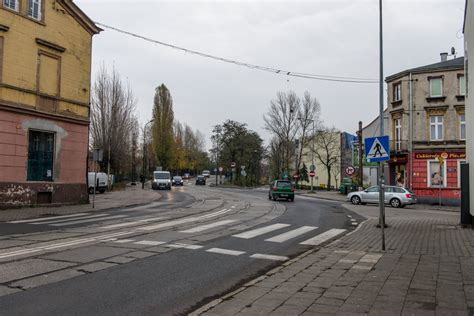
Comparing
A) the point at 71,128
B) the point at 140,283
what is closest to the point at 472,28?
the point at 140,283

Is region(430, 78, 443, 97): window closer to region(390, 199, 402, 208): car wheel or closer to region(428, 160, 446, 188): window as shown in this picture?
region(428, 160, 446, 188): window

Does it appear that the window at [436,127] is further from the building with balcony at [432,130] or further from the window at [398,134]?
the window at [398,134]

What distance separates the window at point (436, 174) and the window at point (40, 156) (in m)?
27.3

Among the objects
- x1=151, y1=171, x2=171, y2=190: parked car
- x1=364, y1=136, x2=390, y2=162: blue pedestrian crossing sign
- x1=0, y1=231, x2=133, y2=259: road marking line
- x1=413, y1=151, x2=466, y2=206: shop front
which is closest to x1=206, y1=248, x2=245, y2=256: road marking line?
x1=0, y1=231, x2=133, y2=259: road marking line

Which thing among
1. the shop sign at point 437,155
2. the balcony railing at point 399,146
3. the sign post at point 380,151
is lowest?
the sign post at point 380,151

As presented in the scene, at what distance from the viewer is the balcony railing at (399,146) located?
35.0m

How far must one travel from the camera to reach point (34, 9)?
2159 centimetres

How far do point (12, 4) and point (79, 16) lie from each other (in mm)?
4165

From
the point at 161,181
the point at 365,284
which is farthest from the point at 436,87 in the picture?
the point at 365,284

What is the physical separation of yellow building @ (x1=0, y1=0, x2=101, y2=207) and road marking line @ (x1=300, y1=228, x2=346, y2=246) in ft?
46.8

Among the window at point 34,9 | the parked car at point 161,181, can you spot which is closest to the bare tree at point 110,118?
the parked car at point 161,181

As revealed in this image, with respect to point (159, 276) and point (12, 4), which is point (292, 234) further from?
point (12, 4)

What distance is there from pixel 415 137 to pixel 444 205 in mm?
5663

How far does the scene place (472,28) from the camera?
14.0 meters
